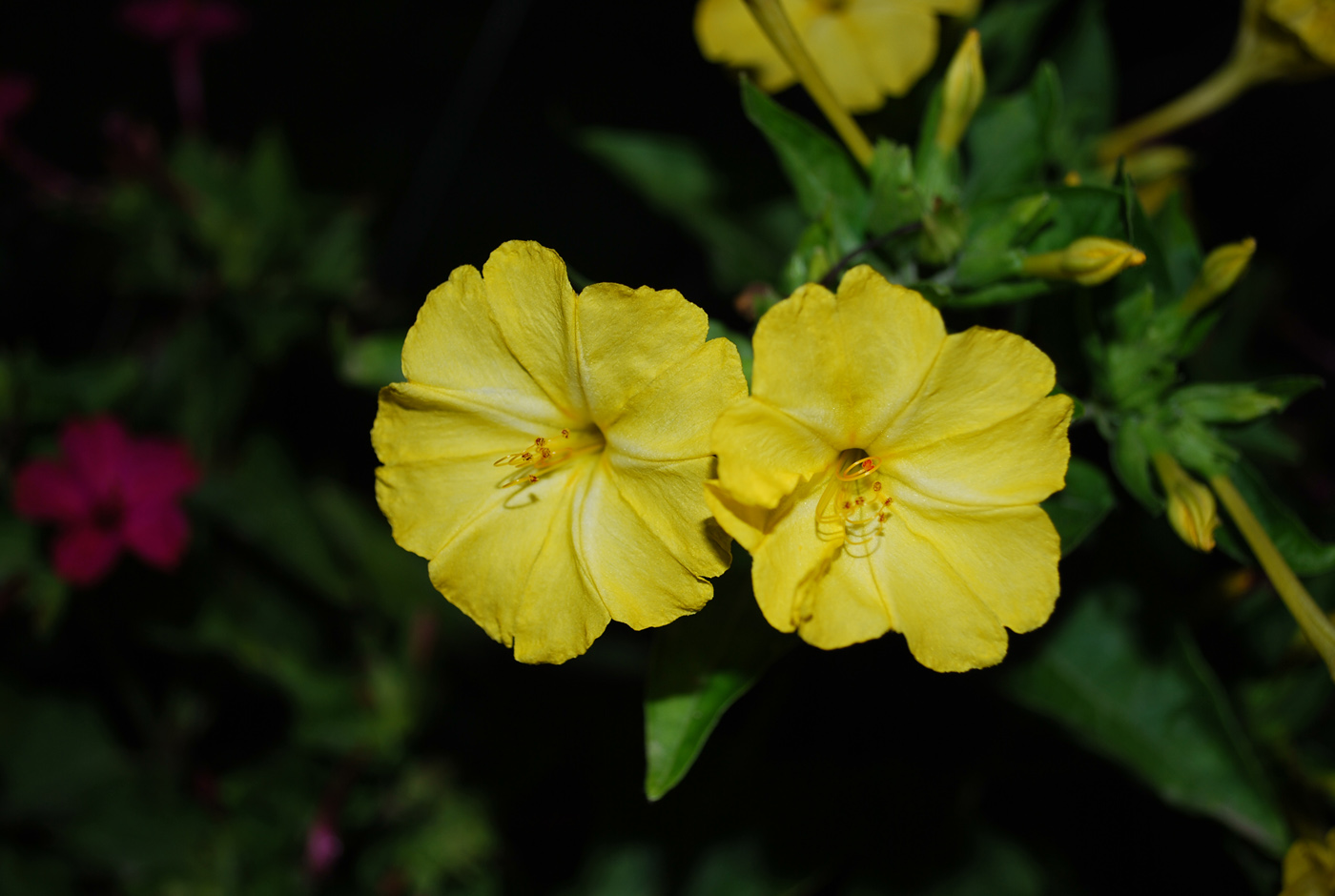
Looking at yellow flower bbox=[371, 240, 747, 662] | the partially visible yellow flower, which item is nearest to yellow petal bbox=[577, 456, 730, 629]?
yellow flower bbox=[371, 240, 747, 662]

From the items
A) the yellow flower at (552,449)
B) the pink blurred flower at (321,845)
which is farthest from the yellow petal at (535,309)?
the pink blurred flower at (321,845)

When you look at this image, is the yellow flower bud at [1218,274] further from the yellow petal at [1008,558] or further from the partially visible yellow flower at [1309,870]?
the partially visible yellow flower at [1309,870]

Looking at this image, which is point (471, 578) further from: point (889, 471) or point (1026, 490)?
point (1026, 490)

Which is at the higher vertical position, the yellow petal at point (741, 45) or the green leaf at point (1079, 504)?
the yellow petal at point (741, 45)

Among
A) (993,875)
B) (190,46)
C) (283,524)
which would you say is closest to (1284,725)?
(993,875)

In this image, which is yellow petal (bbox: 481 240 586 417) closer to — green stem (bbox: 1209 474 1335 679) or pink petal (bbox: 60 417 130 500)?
green stem (bbox: 1209 474 1335 679)

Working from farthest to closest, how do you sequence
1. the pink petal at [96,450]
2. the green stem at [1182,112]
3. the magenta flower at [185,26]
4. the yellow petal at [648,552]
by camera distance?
1. the magenta flower at [185,26]
2. the pink petal at [96,450]
3. the green stem at [1182,112]
4. the yellow petal at [648,552]
